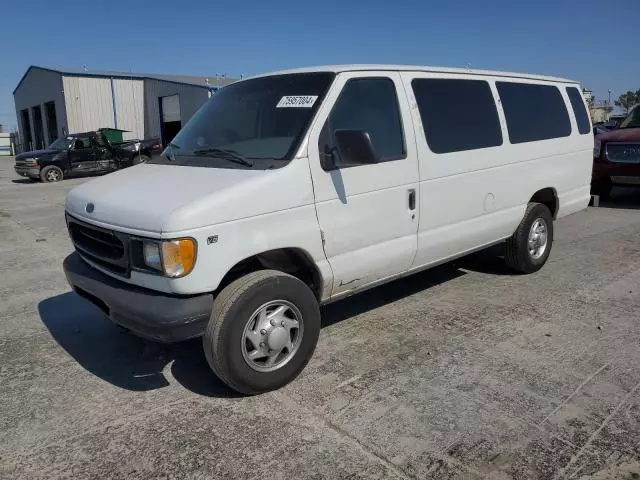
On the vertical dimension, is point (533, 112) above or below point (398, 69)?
below

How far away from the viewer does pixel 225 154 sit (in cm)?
381

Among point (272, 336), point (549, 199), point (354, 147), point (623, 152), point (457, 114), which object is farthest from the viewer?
point (623, 152)

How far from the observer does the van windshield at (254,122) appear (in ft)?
12.0

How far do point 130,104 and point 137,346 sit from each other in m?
32.7

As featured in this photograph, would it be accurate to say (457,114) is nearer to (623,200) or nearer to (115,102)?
(623,200)

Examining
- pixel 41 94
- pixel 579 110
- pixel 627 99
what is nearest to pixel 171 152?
pixel 579 110

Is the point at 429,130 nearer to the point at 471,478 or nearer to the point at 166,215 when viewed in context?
the point at 166,215

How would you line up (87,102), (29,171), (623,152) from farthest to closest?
1. (87,102)
2. (29,171)
3. (623,152)

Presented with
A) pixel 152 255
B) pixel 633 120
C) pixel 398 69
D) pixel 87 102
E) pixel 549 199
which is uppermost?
pixel 87 102

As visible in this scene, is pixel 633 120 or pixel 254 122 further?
pixel 633 120

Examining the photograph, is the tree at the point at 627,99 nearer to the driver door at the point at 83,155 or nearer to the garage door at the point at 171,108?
the garage door at the point at 171,108

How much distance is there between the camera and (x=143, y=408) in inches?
133

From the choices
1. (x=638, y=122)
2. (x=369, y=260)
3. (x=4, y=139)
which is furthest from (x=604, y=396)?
(x=4, y=139)

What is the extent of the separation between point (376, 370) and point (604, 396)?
1416 millimetres
